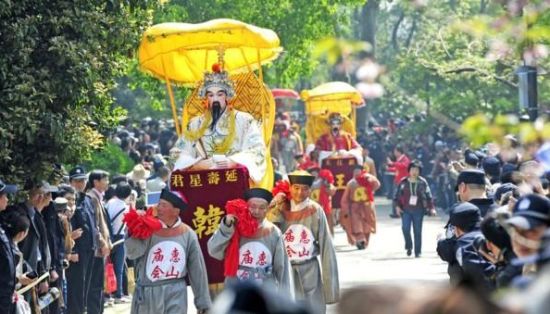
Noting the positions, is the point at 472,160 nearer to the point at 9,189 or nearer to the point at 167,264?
the point at 167,264

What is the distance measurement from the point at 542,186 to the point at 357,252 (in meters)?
15.5

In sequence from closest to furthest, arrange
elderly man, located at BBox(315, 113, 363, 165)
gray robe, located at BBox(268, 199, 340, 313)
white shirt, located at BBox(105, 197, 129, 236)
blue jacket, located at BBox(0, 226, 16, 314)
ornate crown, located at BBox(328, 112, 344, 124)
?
blue jacket, located at BBox(0, 226, 16, 314), gray robe, located at BBox(268, 199, 340, 313), white shirt, located at BBox(105, 197, 129, 236), elderly man, located at BBox(315, 113, 363, 165), ornate crown, located at BBox(328, 112, 344, 124)

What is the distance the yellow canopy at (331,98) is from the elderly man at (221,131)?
58.3ft

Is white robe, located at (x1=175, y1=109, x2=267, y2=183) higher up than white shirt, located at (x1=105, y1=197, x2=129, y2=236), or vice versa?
white robe, located at (x1=175, y1=109, x2=267, y2=183)

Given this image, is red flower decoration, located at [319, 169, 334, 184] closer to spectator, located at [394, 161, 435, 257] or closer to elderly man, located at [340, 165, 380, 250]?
elderly man, located at [340, 165, 380, 250]

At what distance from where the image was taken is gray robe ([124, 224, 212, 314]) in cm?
1320

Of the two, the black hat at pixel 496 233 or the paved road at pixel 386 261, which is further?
the paved road at pixel 386 261

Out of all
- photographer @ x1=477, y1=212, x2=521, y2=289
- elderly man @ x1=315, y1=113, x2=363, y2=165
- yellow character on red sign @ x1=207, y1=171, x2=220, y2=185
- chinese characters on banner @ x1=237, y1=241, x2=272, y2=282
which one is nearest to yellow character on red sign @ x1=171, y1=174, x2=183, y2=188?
yellow character on red sign @ x1=207, y1=171, x2=220, y2=185

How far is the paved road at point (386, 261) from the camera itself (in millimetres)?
20797

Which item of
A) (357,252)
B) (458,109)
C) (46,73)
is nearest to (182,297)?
(46,73)

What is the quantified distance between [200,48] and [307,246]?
3405 millimetres

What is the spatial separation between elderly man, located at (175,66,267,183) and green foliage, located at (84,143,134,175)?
954 cm

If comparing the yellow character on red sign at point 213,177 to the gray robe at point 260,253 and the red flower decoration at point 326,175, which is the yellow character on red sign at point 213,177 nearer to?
the gray robe at point 260,253

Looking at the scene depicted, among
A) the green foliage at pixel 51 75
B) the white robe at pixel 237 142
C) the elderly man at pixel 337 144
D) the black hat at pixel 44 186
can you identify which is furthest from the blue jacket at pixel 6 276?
the elderly man at pixel 337 144
